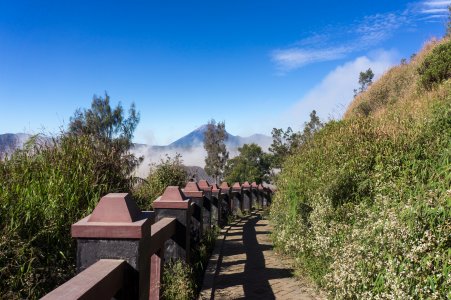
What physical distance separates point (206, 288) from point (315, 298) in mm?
1531

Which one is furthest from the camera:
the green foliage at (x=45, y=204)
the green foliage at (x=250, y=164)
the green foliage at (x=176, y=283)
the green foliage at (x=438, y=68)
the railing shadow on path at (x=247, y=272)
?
the green foliage at (x=250, y=164)

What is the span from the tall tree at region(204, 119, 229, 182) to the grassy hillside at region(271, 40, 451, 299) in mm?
38711

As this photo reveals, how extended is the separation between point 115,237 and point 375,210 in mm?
3289

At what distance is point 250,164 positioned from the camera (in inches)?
1462

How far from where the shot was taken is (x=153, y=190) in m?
9.13

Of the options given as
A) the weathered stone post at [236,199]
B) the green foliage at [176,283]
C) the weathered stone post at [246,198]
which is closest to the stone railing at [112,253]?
the green foliage at [176,283]

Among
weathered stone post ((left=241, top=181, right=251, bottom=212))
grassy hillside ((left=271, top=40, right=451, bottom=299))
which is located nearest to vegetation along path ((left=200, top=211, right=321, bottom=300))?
grassy hillside ((left=271, top=40, right=451, bottom=299))

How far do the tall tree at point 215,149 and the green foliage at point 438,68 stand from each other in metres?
35.9

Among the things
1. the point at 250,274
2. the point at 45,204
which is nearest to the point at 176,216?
the point at 45,204

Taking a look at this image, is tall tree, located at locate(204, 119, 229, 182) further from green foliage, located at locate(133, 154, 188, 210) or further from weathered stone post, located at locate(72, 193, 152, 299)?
weathered stone post, located at locate(72, 193, 152, 299)

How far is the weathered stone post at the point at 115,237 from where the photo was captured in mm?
2197

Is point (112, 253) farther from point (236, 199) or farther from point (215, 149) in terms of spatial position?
point (215, 149)

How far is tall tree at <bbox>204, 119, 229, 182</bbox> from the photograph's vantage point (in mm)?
47844

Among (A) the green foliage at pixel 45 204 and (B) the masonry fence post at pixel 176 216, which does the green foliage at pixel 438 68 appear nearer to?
(B) the masonry fence post at pixel 176 216
